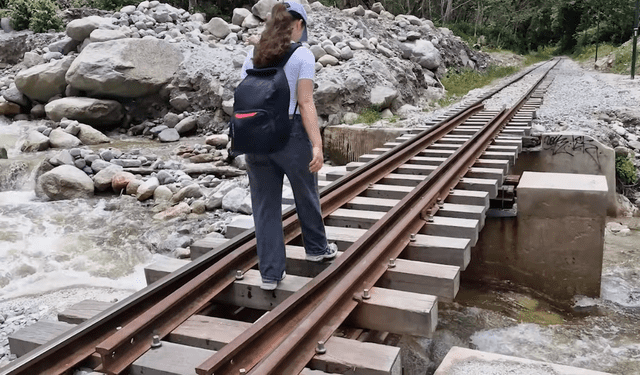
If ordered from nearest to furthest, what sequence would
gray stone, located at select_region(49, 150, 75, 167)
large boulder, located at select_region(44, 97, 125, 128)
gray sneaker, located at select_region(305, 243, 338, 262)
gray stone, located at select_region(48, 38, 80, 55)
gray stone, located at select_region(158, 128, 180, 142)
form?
gray sneaker, located at select_region(305, 243, 338, 262)
gray stone, located at select_region(49, 150, 75, 167)
gray stone, located at select_region(158, 128, 180, 142)
large boulder, located at select_region(44, 97, 125, 128)
gray stone, located at select_region(48, 38, 80, 55)

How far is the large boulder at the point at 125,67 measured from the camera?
1270 centimetres

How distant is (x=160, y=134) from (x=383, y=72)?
5715 mm

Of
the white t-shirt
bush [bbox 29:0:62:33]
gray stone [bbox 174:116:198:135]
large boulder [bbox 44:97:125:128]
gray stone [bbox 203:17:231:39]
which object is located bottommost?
gray stone [bbox 174:116:198:135]

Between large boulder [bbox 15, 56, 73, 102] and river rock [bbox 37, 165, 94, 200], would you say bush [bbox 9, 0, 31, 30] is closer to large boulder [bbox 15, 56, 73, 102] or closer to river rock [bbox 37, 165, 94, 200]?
large boulder [bbox 15, 56, 73, 102]

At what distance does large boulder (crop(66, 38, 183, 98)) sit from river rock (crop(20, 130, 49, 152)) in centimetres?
221

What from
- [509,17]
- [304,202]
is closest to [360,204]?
[304,202]

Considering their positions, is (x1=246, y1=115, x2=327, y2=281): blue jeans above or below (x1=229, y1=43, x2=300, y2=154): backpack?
below

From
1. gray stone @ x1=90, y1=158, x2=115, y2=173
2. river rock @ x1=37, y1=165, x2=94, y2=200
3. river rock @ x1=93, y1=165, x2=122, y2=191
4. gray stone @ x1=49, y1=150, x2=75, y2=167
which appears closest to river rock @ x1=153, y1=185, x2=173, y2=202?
river rock @ x1=93, y1=165, x2=122, y2=191

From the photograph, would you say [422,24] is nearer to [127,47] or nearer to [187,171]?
[127,47]

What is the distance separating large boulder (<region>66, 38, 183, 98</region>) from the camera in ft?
41.7

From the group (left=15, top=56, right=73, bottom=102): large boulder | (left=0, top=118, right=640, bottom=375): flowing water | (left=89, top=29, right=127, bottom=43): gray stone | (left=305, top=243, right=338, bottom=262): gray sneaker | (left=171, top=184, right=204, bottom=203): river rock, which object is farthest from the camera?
(left=89, top=29, right=127, bottom=43): gray stone

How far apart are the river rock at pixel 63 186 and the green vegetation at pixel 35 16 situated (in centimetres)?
1231

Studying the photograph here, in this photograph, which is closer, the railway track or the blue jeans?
the railway track

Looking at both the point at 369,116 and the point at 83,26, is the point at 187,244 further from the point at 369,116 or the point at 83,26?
the point at 83,26
